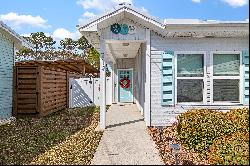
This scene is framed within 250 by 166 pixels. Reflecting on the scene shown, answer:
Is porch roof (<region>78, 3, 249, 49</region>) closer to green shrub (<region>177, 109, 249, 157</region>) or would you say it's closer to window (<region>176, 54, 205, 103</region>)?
window (<region>176, 54, 205, 103</region>)

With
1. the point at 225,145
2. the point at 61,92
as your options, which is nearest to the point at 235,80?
the point at 225,145

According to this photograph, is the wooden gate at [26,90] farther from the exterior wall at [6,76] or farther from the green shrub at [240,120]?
the green shrub at [240,120]

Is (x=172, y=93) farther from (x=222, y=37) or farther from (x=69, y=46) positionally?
(x=69, y=46)

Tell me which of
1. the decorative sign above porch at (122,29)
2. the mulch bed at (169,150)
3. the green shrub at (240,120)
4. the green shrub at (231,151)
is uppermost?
the decorative sign above porch at (122,29)

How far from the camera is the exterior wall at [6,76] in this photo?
12539 mm

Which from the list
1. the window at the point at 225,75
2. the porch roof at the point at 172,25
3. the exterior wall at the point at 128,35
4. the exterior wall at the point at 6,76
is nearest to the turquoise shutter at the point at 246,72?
the window at the point at 225,75

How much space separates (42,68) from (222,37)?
751 centimetres

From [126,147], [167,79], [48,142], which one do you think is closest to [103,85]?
[167,79]

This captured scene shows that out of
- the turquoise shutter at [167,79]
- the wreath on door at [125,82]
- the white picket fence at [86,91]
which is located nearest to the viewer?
the turquoise shutter at [167,79]

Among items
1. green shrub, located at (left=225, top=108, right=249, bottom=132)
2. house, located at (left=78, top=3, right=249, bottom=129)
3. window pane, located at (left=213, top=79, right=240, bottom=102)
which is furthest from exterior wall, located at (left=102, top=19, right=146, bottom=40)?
green shrub, located at (left=225, top=108, right=249, bottom=132)

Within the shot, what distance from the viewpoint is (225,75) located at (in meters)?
10.5

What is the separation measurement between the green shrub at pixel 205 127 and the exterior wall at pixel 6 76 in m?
7.54

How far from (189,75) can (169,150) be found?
3.51 metres

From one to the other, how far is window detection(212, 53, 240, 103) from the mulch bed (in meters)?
2.07
